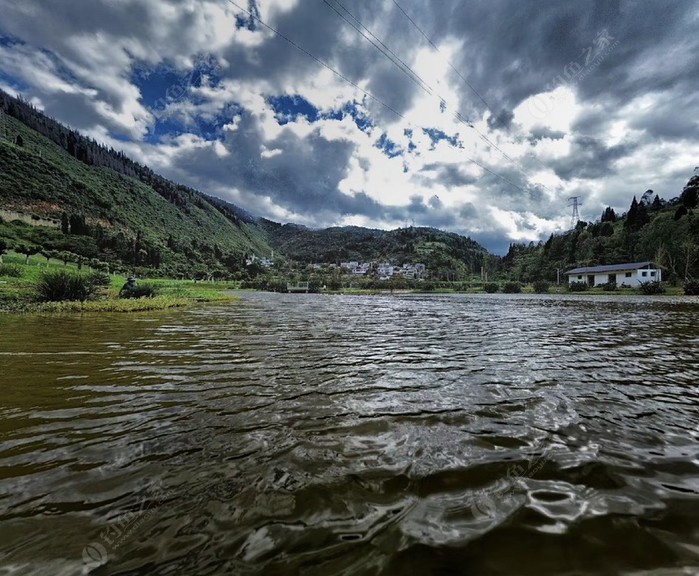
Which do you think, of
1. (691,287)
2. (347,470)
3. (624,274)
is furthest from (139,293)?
(624,274)

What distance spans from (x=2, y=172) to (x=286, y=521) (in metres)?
Answer: 153

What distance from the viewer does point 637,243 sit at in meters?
83.6

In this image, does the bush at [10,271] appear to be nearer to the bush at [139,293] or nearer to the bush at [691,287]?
the bush at [139,293]

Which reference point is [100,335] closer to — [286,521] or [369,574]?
[286,521]

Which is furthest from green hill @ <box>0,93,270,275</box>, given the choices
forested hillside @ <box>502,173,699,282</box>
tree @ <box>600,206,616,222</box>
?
tree @ <box>600,206,616,222</box>

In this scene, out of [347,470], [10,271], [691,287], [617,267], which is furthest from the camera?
[617,267]

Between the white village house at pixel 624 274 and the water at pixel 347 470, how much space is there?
69.6 m

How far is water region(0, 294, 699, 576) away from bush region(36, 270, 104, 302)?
18932mm

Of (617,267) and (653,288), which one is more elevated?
(617,267)

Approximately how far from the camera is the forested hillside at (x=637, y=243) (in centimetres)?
6594

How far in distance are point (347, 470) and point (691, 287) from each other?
6232cm

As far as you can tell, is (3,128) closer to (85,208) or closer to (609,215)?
(85,208)

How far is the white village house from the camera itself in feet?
202

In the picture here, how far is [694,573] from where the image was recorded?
1953mm
